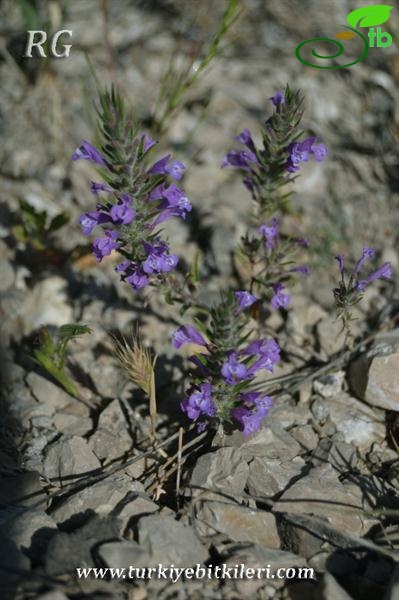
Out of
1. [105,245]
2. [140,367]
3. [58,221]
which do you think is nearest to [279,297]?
[140,367]

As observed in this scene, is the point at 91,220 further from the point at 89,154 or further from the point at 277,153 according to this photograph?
the point at 277,153

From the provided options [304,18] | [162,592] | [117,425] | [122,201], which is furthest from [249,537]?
[304,18]

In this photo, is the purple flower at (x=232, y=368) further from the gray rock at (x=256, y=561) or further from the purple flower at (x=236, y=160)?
the purple flower at (x=236, y=160)

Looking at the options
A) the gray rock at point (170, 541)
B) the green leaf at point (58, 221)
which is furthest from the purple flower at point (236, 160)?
the gray rock at point (170, 541)

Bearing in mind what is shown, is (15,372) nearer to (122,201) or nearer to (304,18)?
Answer: (122,201)

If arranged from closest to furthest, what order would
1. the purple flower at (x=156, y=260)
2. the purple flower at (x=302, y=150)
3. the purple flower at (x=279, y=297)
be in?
the purple flower at (x=156, y=260), the purple flower at (x=302, y=150), the purple flower at (x=279, y=297)

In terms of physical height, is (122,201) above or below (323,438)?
above

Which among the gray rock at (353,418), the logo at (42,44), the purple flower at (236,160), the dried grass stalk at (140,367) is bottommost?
the gray rock at (353,418)
